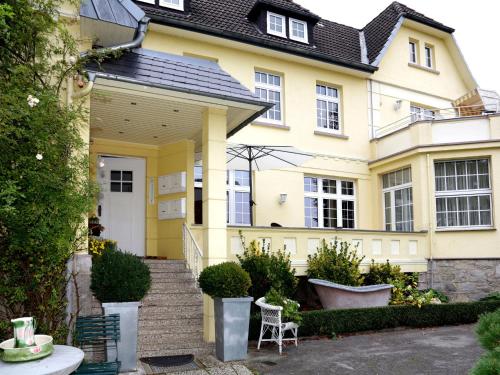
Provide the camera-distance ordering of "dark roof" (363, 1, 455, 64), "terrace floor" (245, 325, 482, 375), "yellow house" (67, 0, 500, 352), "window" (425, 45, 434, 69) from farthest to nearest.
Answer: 1. "window" (425, 45, 434, 69)
2. "dark roof" (363, 1, 455, 64)
3. "yellow house" (67, 0, 500, 352)
4. "terrace floor" (245, 325, 482, 375)

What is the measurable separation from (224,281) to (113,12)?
4503 millimetres

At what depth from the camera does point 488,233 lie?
12.3 metres

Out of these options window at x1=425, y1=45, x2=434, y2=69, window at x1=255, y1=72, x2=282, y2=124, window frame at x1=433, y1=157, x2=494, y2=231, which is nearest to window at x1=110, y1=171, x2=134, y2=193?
window at x1=255, y1=72, x2=282, y2=124

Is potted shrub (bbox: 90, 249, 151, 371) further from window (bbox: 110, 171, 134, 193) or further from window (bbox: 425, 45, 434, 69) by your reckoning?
window (bbox: 425, 45, 434, 69)

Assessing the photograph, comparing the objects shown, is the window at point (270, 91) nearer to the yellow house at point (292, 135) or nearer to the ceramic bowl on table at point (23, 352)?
the yellow house at point (292, 135)

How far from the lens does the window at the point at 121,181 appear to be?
35.6ft

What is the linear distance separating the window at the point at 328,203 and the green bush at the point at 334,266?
12.0ft

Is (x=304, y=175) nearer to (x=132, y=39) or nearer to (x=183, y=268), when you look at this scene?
(x=183, y=268)

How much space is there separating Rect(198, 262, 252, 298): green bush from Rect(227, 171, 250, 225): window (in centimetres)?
587

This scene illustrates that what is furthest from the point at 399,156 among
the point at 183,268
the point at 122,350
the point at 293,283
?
the point at 122,350

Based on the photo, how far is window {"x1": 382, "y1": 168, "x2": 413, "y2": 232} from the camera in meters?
13.6

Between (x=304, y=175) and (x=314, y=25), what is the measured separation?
16.5 ft

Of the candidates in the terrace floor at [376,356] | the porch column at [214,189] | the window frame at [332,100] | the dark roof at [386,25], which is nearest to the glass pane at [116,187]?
the porch column at [214,189]

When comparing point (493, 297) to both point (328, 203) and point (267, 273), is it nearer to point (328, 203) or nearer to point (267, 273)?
point (328, 203)
